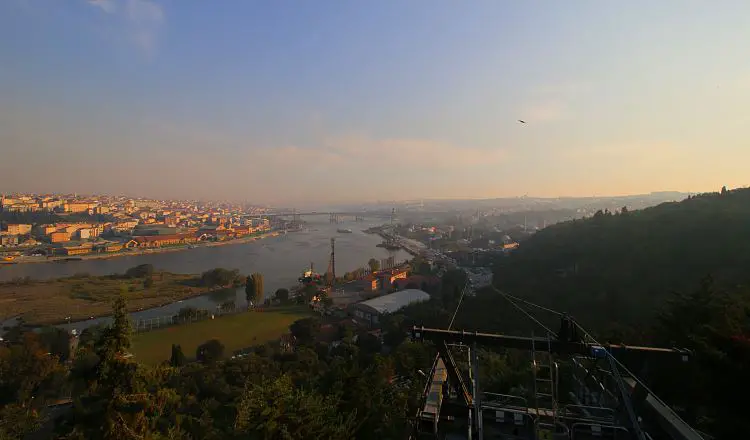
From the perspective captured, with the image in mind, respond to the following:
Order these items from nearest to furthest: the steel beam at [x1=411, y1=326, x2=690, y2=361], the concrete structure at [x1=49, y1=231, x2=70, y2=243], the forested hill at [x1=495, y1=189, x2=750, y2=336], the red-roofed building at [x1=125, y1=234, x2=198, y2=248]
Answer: the steel beam at [x1=411, y1=326, x2=690, y2=361], the forested hill at [x1=495, y1=189, x2=750, y2=336], the concrete structure at [x1=49, y1=231, x2=70, y2=243], the red-roofed building at [x1=125, y1=234, x2=198, y2=248]

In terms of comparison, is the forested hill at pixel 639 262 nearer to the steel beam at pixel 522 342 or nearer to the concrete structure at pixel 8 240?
the steel beam at pixel 522 342

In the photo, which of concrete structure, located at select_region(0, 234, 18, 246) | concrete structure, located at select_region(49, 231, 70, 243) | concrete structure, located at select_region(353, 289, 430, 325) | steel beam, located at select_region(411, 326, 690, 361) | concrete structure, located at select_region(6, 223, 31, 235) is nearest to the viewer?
steel beam, located at select_region(411, 326, 690, 361)

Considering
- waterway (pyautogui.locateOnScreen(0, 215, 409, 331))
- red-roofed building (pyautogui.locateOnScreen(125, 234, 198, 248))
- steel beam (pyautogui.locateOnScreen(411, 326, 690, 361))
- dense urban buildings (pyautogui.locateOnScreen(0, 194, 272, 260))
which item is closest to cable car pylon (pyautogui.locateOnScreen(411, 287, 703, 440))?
steel beam (pyautogui.locateOnScreen(411, 326, 690, 361))

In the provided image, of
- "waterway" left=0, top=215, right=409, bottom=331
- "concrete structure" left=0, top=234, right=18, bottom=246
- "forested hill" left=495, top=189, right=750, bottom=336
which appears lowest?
"waterway" left=0, top=215, right=409, bottom=331

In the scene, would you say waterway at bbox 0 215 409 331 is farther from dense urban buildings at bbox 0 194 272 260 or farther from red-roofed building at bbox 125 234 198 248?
dense urban buildings at bbox 0 194 272 260

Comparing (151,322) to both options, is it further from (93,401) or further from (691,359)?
(691,359)
